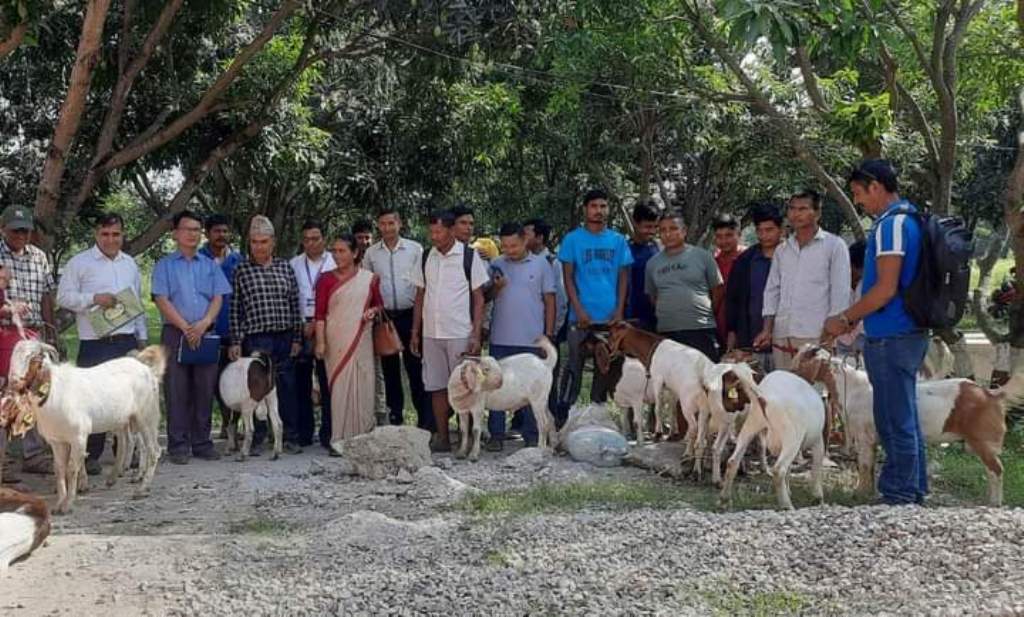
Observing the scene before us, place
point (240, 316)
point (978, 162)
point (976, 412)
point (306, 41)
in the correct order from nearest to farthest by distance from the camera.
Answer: point (976, 412) → point (240, 316) → point (306, 41) → point (978, 162)

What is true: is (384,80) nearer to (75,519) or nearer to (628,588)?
(75,519)

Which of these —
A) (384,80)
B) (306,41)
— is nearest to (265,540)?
(306,41)

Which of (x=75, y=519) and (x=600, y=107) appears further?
(x=600, y=107)

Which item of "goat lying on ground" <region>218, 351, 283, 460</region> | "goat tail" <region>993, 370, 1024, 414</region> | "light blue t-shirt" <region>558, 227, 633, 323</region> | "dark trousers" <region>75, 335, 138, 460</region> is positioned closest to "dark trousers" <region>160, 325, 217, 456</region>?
"goat lying on ground" <region>218, 351, 283, 460</region>

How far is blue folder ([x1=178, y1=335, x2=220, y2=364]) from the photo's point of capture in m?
8.75

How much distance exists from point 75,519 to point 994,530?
18.3 ft

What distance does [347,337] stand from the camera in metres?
9.20

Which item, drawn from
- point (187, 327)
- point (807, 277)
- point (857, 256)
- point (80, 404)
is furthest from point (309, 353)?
point (857, 256)

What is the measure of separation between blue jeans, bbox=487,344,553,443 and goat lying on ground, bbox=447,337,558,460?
Answer: 1.03ft

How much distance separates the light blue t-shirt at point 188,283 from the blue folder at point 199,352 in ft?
0.67

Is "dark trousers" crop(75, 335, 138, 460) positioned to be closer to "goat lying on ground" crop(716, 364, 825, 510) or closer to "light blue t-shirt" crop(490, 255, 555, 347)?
"light blue t-shirt" crop(490, 255, 555, 347)

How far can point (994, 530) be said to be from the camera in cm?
545

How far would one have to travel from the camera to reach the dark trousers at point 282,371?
920cm

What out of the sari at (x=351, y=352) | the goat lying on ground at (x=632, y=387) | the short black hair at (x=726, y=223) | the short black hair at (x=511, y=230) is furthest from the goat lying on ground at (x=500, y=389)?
the short black hair at (x=726, y=223)
